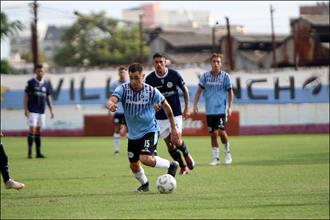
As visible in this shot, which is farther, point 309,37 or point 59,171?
point 309,37

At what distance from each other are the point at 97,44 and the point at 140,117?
94755 millimetres

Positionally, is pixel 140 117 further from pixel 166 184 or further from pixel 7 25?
pixel 7 25

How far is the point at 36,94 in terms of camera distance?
88.9 ft

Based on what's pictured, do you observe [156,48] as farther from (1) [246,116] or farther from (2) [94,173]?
(2) [94,173]

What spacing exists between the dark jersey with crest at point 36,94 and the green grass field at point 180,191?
2.01 m

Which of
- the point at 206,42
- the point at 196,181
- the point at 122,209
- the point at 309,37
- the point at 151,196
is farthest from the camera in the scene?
the point at 206,42

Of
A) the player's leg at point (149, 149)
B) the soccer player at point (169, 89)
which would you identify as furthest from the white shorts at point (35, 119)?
the player's leg at point (149, 149)

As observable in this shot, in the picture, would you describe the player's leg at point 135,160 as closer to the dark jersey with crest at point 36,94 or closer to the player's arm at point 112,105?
the player's arm at point 112,105

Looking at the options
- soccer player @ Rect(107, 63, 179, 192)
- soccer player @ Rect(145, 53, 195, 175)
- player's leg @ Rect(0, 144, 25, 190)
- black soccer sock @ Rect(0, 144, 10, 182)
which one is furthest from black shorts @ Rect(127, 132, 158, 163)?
black soccer sock @ Rect(0, 144, 10, 182)

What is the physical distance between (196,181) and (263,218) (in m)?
5.07

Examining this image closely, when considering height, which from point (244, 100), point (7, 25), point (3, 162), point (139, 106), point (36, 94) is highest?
point (7, 25)

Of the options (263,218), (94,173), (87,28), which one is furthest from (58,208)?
(87,28)

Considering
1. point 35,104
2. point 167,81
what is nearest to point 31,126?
point 35,104

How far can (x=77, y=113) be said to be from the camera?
48.8 m
